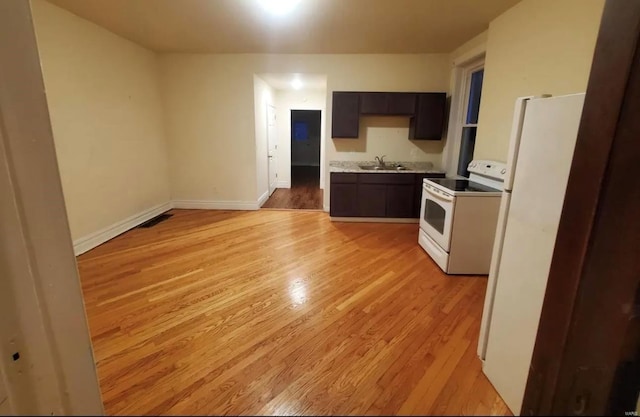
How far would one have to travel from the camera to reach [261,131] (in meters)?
5.07

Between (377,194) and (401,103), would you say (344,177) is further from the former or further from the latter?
(401,103)

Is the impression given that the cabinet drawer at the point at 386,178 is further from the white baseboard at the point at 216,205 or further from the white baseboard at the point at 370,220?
the white baseboard at the point at 216,205

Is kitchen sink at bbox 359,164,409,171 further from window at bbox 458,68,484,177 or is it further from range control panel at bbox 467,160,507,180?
range control panel at bbox 467,160,507,180

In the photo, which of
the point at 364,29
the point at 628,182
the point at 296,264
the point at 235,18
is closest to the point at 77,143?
the point at 235,18

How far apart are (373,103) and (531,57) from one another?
2088mm

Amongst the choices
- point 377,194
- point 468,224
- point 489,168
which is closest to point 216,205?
point 377,194

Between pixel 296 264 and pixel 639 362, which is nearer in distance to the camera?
pixel 639 362

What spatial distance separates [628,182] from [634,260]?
152 mm

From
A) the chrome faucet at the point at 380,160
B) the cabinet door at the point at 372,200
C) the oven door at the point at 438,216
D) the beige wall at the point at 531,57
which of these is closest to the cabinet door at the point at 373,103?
the chrome faucet at the point at 380,160

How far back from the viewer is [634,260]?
1.68 feet

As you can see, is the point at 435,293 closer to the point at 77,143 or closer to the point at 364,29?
the point at 364,29

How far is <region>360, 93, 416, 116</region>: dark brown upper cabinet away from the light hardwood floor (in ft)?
6.93

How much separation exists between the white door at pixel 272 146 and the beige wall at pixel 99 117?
1955 millimetres

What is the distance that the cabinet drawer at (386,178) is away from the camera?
418 cm
